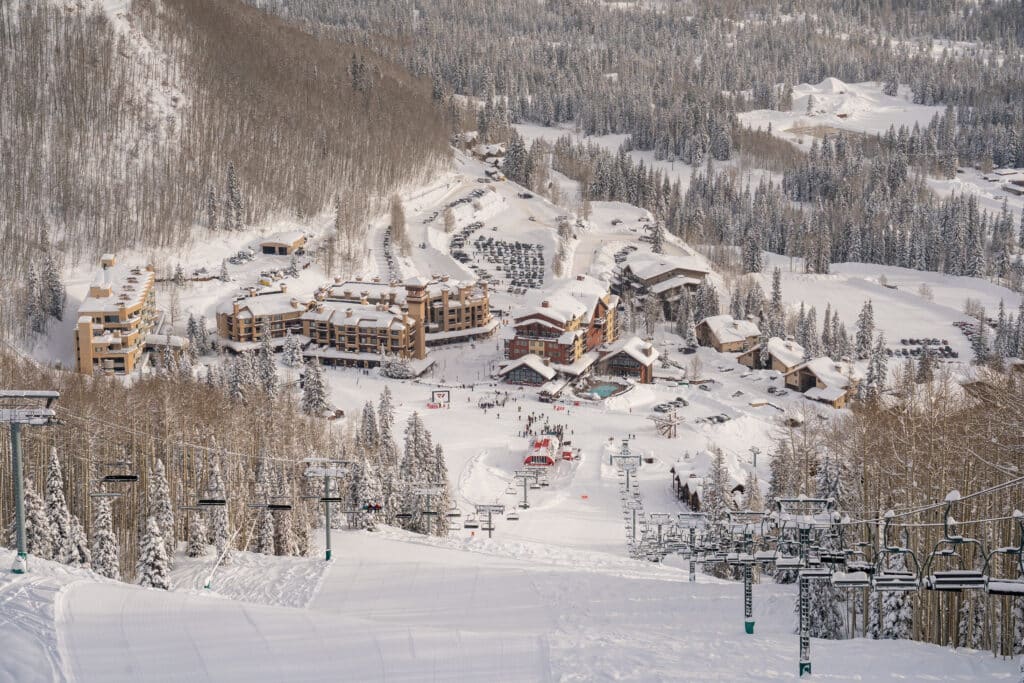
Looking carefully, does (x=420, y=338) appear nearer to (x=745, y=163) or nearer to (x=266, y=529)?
(x=266, y=529)

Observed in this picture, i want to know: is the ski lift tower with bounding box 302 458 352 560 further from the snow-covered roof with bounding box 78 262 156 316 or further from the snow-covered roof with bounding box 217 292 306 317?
the snow-covered roof with bounding box 217 292 306 317

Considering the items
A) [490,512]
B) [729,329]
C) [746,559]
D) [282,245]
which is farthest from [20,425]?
[282,245]

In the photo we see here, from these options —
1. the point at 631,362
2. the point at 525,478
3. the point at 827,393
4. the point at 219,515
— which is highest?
the point at 219,515

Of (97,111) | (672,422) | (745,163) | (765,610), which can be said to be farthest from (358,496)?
(745,163)

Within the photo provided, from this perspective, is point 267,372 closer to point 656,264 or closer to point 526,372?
point 526,372

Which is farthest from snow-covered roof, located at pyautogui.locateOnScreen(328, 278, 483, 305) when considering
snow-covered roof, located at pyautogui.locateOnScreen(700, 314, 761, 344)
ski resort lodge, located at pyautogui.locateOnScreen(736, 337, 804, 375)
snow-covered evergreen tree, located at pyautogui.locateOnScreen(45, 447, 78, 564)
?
snow-covered evergreen tree, located at pyautogui.locateOnScreen(45, 447, 78, 564)
